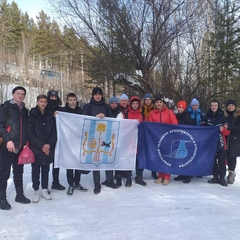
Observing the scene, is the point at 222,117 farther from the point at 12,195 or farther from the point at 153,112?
the point at 12,195

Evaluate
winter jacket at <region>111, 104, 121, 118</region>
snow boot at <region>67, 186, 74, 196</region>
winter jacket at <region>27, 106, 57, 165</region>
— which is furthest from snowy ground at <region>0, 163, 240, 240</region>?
winter jacket at <region>111, 104, 121, 118</region>

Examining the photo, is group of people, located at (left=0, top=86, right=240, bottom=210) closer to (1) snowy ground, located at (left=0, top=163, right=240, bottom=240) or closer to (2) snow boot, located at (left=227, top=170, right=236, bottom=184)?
(2) snow boot, located at (left=227, top=170, right=236, bottom=184)

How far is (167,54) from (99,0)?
3.45 m

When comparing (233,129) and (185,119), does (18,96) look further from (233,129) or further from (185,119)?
(233,129)

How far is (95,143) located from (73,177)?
2.57 ft

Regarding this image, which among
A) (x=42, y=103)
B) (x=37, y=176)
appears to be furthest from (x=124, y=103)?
(x=37, y=176)

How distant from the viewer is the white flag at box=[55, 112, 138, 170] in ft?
16.5

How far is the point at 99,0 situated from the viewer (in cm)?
1059

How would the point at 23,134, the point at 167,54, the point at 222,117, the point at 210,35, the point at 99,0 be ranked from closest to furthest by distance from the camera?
the point at 23,134
the point at 222,117
the point at 99,0
the point at 167,54
the point at 210,35

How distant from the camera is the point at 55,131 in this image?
4.91 meters

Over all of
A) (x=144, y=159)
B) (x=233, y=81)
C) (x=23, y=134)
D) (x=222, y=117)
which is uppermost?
(x=233, y=81)

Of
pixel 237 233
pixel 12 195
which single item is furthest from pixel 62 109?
pixel 237 233

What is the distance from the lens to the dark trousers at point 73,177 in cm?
517

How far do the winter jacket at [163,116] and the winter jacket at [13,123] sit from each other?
2.55 meters
